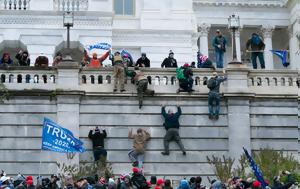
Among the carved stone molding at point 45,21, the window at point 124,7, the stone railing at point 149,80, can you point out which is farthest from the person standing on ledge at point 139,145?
the window at point 124,7

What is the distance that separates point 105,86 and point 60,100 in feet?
6.50

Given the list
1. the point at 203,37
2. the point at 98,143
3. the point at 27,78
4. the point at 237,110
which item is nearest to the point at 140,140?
the point at 98,143

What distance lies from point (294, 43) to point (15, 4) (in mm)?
26028

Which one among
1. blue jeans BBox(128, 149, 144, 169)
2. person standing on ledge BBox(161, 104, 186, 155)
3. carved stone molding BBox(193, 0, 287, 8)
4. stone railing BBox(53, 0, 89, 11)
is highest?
carved stone molding BBox(193, 0, 287, 8)

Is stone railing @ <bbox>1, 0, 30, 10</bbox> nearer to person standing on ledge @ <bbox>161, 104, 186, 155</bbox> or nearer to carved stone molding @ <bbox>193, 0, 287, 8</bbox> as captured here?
person standing on ledge @ <bbox>161, 104, 186, 155</bbox>

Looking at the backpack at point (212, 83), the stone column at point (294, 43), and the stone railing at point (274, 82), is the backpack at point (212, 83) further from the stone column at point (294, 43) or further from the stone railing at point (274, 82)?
the stone column at point (294, 43)

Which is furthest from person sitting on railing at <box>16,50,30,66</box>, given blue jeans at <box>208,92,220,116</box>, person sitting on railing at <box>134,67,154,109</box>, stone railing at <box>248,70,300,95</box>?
stone railing at <box>248,70,300,95</box>

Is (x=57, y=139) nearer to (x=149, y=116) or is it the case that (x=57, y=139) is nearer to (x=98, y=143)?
(x=98, y=143)

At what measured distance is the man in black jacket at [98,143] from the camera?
38406mm

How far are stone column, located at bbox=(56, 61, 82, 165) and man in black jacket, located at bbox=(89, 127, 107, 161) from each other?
686 millimetres

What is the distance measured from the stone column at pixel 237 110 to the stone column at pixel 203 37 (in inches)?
1200

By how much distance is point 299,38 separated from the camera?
66.5 meters

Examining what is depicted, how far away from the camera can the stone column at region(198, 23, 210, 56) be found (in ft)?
235

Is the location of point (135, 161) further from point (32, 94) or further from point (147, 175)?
point (32, 94)
